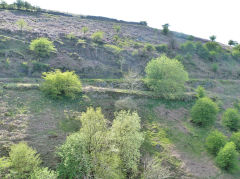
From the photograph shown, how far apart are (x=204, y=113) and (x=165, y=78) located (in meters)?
13.2

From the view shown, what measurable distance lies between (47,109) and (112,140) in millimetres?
15851

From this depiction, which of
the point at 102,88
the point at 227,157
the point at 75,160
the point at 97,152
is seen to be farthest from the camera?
the point at 102,88

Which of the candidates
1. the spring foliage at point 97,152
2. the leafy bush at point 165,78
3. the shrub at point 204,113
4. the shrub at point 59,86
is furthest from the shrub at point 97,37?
the spring foliage at point 97,152

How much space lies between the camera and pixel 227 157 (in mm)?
33094

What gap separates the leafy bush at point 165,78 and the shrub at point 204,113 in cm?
707

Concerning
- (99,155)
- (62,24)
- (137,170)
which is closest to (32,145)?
(99,155)

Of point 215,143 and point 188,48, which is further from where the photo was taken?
point 188,48

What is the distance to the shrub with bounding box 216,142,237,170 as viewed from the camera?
33.1 meters

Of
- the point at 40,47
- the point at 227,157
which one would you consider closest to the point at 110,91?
the point at 40,47

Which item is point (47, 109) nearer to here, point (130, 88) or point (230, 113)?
point (130, 88)

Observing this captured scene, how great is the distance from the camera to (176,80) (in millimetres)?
51281

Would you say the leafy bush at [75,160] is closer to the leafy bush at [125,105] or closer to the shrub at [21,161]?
the shrub at [21,161]

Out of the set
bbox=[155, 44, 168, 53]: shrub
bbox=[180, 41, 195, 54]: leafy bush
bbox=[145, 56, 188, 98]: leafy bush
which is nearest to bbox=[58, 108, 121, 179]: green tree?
bbox=[145, 56, 188, 98]: leafy bush

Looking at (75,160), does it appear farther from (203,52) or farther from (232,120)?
(203,52)
